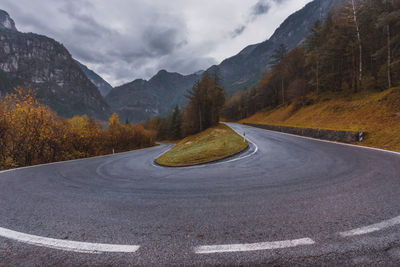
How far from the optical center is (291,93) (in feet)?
129

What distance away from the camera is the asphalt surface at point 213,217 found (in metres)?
2.09

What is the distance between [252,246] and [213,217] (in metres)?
0.97

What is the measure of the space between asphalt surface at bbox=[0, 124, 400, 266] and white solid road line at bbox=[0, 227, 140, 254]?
0.25 ft

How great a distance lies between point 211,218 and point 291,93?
44.4 m

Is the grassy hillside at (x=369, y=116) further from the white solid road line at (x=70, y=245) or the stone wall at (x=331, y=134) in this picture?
the white solid road line at (x=70, y=245)

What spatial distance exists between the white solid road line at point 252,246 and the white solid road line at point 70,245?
39.6 inches

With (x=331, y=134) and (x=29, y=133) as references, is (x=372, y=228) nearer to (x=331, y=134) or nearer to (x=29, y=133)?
(x=331, y=134)

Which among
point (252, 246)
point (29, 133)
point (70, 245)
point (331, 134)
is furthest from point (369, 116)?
point (29, 133)

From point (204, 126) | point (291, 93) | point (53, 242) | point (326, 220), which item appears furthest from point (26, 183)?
point (291, 93)

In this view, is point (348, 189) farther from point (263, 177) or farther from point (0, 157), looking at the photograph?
point (0, 157)

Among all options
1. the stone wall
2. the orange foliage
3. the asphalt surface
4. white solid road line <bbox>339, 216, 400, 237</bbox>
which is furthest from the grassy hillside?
the orange foliage

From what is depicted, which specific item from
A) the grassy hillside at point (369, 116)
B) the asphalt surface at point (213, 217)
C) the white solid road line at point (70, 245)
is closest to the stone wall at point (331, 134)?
the grassy hillside at point (369, 116)

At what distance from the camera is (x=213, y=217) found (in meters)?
3.07

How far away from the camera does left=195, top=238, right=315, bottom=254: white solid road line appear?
2.18 m
